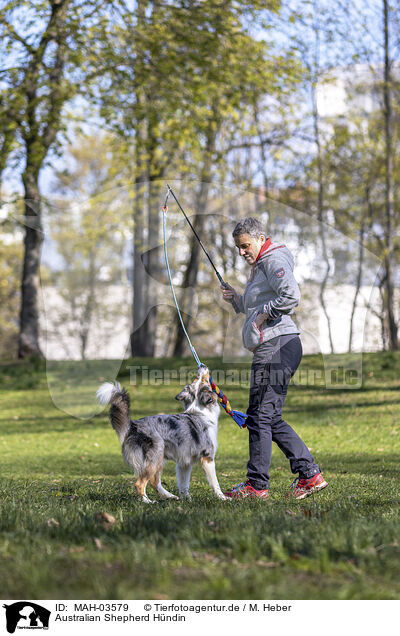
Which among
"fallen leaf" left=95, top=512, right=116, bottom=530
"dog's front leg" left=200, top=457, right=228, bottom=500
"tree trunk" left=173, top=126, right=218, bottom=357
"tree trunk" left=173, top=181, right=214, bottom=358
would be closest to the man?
"dog's front leg" left=200, top=457, right=228, bottom=500

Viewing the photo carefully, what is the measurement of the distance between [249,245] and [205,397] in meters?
1.54

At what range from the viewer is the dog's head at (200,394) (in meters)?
6.19

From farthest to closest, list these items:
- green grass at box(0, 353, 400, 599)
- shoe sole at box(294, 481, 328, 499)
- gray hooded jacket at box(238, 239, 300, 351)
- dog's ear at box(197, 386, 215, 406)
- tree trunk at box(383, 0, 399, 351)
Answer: tree trunk at box(383, 0, 399, 351) → dog's ear at box(197, 386, 215, 406) → shoe sole at box(294, 481, 328, 499) → gray hooded jacket at box(238, 239, 300, 351) → green grass at box(0, 353, 400, 599)

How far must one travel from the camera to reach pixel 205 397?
6.17 metres

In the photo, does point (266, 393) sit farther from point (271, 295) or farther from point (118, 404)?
point (118, 404)

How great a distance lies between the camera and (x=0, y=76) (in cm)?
1508

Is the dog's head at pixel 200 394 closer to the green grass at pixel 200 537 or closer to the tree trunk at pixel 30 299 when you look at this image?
the green grass at pixel 200 537

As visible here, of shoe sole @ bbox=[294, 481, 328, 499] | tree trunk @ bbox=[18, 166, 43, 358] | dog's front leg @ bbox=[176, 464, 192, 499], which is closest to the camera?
shoe sole @ bbox=[294, 481, 328, 499]

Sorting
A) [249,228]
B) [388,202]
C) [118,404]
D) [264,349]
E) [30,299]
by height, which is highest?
[388,202]

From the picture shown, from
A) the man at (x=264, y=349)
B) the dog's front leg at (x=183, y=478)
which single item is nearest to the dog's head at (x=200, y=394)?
the man at (x=264, y=349)

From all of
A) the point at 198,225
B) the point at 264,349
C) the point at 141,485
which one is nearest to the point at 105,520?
the point at 141,485
